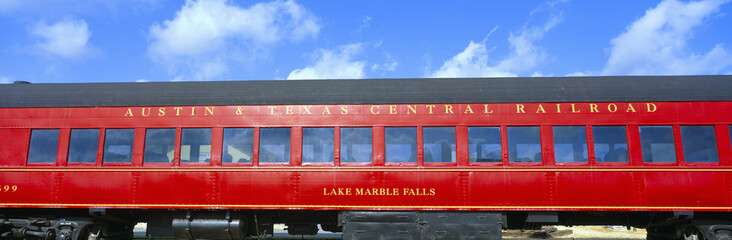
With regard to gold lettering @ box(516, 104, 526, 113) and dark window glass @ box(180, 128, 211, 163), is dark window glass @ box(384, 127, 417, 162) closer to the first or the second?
gold lettering @ box(516, 104, 526, 113)

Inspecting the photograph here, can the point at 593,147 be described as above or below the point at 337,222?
above

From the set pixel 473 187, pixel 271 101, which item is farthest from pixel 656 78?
pixel 271 101

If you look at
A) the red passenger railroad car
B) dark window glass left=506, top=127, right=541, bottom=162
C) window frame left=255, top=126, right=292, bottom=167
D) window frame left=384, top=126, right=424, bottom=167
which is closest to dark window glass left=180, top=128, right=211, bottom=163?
the red passenger railroad car

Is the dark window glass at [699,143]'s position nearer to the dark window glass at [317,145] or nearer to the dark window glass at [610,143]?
the dark window glass at [610,143]

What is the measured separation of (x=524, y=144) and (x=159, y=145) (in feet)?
21.3

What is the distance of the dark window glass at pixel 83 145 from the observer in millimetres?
8633

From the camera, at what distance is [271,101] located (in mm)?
8617

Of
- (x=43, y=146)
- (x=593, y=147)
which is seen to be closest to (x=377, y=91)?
(x=593, y=147)

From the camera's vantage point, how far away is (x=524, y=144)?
817 centimetres

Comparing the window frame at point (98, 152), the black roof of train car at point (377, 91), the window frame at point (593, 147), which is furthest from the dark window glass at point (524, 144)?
the window frame at point (98, 152)

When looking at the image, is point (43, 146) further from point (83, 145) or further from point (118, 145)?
point (118, 145)

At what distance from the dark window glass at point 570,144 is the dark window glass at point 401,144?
2.42 meters

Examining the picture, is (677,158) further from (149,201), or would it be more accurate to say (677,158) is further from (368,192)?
(149,201)

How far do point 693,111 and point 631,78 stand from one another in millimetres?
1105
